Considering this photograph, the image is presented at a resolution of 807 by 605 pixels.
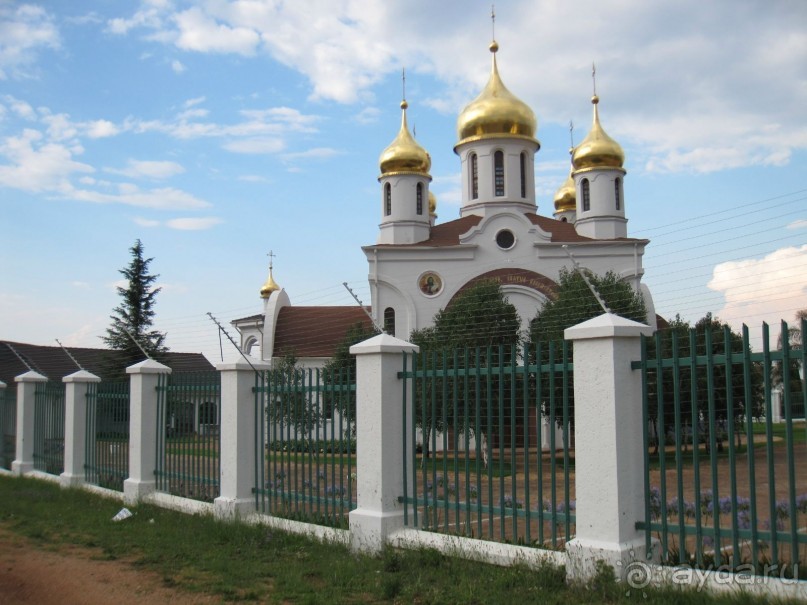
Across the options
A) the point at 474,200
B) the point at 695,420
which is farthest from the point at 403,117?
the point at 695,420

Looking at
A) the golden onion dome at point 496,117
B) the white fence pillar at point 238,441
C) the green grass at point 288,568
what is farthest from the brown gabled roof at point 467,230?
the green grass at point 288,568

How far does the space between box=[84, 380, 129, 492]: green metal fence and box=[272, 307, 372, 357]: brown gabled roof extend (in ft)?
58.1

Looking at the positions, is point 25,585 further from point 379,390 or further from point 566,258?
point 566,258

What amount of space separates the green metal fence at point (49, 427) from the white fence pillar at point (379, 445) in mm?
8392

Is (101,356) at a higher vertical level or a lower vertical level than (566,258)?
lower

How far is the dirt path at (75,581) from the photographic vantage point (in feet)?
20.6

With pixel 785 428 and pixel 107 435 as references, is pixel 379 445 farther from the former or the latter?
pixel 107 435

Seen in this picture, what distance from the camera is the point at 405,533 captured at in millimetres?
7402

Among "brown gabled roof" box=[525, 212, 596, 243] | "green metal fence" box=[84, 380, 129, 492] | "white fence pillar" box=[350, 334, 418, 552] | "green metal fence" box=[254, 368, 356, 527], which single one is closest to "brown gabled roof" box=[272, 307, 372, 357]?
"brown gabled roof" box=[525, 212, 596, 243]

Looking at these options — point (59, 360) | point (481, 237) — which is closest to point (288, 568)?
point (481, 237)

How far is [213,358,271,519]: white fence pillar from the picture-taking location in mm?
9297

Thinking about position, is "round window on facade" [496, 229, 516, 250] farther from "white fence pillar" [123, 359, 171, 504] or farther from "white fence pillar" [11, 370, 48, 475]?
"white fence pillar" [123, 359, 171, 504]

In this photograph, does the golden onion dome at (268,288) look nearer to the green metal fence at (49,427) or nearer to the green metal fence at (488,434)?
the green metal fence at (49,427)

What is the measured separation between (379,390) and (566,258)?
22.6m
